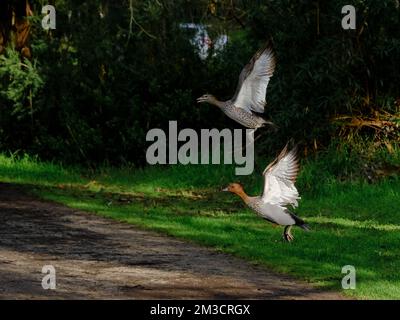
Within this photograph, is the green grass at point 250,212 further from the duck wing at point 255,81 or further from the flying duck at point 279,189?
the duck wing at point 255,81

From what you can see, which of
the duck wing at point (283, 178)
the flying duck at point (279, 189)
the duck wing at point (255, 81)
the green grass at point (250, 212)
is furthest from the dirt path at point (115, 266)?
the duck wing at point (255, 81)

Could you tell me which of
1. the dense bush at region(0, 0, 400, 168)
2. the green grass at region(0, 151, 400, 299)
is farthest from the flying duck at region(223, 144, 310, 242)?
the dense bush at region(0, 0, 400, 168)

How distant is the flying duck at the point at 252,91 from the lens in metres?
10.2

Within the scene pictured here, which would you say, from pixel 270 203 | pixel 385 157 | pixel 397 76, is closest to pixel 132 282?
pixel 270 203

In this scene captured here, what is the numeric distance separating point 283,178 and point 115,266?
2.89m

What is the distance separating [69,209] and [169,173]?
10.2ft

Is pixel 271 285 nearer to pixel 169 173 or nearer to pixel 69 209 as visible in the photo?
pixel 69 209

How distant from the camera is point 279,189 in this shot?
9.12 metres

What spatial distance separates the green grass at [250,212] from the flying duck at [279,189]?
48.7 inches

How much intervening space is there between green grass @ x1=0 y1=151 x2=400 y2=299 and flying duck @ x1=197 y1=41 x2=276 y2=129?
177 centimetres

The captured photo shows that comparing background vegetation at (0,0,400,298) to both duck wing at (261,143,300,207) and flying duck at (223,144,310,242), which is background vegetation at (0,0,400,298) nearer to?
flying duck at (223,144,310,242)

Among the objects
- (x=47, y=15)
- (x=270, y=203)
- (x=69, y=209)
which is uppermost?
(x=47, y=15)

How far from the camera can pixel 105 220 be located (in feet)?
47.6
